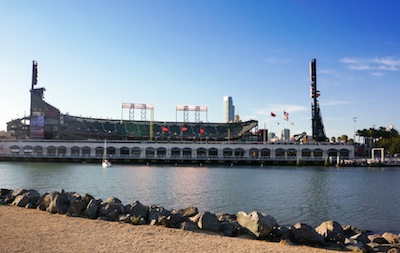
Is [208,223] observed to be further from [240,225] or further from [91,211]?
[91,211]

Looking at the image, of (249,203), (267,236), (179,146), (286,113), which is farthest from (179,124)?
(267,236)

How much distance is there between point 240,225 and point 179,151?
104m

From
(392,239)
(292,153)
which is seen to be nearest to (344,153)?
(292,153)

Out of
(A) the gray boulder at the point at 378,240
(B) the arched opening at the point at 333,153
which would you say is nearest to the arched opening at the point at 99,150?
(B) the arched opening at the point at 333,153

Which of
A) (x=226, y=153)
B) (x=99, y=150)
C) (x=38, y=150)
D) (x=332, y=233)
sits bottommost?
(x=332, y=233)

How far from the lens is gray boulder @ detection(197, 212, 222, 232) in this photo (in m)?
16.4

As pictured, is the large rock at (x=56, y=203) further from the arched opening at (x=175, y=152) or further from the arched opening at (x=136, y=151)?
the arched opening at (x=136, y=151)

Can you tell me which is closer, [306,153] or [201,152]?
[306,153]

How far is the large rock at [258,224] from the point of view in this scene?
1573 centimetres

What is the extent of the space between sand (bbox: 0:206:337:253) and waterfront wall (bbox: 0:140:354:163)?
9580 centimetres

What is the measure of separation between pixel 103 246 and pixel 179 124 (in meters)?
165

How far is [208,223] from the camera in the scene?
16.5 metres

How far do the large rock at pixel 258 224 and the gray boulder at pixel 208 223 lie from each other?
134cm

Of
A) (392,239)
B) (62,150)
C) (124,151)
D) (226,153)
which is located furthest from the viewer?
(124,151)
